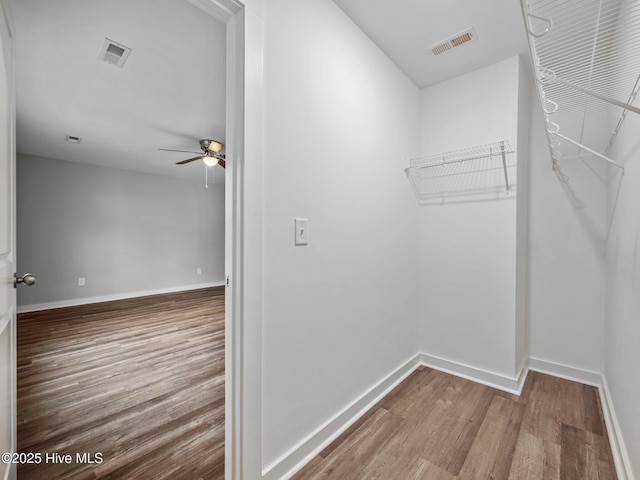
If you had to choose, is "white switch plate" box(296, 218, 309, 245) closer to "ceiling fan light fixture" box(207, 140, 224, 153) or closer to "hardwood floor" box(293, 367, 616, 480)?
"hardwood floor" box(293, 367, 616, 480)

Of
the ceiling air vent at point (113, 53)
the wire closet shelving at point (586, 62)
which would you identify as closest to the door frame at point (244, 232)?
the wire closet shelving at point (586, 62)

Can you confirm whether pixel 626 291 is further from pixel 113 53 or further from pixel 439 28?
pixel 113 53

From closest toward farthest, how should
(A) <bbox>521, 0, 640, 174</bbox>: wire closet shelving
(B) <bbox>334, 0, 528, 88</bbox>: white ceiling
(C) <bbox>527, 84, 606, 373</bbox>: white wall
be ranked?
1. (A) <bbox>521, 0, 640, 174</bbox>: wire closet shelving
2. (B) <bbox>334, 0, 528, 88</bbox>: white ceiling
3. (C) <bbox>527, 84, 606, 373</bbox>: white wall

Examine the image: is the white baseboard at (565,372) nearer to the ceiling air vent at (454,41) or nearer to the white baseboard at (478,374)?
the white baseboard at (478,374)

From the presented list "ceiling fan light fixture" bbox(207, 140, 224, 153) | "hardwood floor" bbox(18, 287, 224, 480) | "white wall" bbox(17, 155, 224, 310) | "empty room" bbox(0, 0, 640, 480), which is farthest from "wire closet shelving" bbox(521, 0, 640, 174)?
"white wall" bbox(17, 155, 224, 310)

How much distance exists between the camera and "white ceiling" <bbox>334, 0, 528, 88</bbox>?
167 centimetres

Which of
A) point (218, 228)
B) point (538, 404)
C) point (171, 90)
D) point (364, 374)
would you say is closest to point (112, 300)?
point (218, 228)

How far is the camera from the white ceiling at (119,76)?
1.73m

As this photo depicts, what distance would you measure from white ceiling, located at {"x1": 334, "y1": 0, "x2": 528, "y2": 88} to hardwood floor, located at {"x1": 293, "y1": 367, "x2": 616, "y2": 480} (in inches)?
95.1

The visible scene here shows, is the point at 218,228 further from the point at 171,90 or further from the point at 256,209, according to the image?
the point at 256,209

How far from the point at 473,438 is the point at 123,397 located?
2.31m

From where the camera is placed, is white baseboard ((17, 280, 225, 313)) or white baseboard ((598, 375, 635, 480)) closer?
white baseboard ((598, 375, 635, 480))

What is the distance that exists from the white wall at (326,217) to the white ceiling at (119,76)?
31.7 inches

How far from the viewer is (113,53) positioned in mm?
2055
